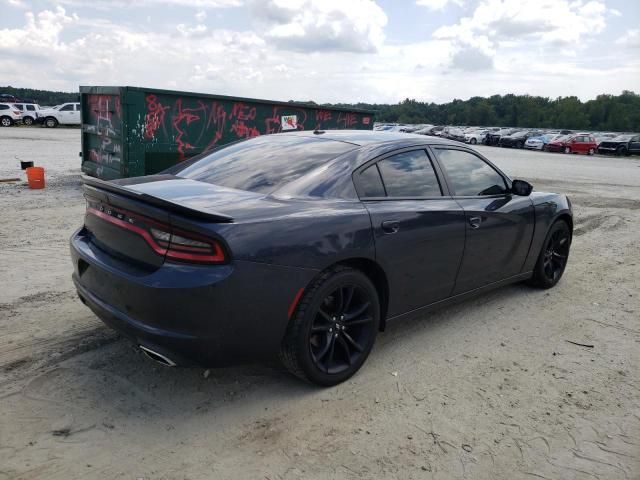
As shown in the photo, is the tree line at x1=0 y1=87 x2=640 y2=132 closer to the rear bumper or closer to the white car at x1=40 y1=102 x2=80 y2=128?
the white car at x1=40 y1=102 x2=80 y2=128

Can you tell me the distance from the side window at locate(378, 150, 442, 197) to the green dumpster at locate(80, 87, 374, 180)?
235 inches

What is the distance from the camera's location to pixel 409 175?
3793 mm

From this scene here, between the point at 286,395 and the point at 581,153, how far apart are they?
126 ft

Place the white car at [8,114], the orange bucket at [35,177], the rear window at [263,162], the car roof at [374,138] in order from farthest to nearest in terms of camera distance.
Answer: the white car at [8,114], the orange bucket at [35,177], the car roof at [374,138], the rear window at [263,162]

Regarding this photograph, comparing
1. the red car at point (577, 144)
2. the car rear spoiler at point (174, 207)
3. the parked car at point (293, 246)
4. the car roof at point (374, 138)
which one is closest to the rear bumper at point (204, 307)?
the parked car at point (293, 246)

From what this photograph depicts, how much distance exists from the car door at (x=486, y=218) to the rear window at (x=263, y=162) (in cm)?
103

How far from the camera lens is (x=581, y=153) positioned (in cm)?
3622

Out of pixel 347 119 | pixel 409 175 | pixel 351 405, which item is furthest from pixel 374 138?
pixel 347 119

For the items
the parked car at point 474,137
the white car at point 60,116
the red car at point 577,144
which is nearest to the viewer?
the white car at point 60,116

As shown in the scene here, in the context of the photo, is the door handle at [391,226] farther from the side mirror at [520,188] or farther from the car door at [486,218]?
the side mirror at [520,188]

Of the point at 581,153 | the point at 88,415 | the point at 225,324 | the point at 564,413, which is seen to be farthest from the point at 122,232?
the point at 581,153

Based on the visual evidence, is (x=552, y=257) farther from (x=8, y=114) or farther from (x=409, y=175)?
(x=8, y=114)

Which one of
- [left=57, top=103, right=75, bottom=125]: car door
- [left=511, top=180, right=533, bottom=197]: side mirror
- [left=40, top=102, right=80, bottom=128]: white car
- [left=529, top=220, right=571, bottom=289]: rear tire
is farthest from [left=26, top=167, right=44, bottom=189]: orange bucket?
[left=57, top=103, right=75, bottom=125]: car door

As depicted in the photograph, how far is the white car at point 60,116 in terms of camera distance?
116 ft
